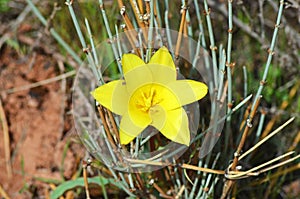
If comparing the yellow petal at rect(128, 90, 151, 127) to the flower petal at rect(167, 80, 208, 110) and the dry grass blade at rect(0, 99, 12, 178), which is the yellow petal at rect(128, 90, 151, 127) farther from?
the dry grass blade at rect(0, 99, 12, 178)

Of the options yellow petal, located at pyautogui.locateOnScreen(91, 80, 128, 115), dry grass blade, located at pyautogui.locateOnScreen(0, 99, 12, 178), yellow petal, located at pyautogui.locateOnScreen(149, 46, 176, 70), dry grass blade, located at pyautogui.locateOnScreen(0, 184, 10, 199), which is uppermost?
yellow petal, located at pyautogui.locateOnScreen(149, 46, 176, 70)

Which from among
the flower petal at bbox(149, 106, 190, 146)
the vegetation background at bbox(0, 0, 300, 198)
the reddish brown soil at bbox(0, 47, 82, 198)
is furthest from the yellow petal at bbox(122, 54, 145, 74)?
the reddish brown soil at bbox(0, 47, 82, 198)

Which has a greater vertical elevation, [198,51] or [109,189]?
[198,51]

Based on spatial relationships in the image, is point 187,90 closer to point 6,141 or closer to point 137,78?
point 137,78

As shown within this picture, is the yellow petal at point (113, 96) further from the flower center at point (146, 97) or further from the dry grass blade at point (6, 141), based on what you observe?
the dry grass blade at point (6, 141)

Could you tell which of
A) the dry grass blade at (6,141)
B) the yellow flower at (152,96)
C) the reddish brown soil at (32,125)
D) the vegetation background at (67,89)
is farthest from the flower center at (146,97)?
the dry grass blade at (6,141)

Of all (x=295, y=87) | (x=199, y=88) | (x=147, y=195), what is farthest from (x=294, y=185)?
(x=199, y=88)

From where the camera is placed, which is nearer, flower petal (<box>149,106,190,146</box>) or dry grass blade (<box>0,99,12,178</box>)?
flower petal (<box>149,106,190,146</box>)

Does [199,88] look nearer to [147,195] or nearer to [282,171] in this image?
[147,195]
